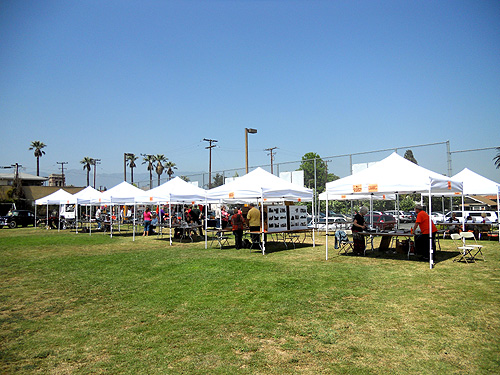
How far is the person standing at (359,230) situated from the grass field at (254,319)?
1827 millimetres

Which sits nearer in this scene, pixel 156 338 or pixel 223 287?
pixel 156 338

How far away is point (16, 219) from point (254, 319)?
34208 mm

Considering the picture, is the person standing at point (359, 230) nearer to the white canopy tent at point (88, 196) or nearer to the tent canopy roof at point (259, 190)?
the tent canopy roof at point (259, 190)

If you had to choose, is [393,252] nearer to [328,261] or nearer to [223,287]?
[328,261]

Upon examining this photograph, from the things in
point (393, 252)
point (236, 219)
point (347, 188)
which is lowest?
point (393, 252)

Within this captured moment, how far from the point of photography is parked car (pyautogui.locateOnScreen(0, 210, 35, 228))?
31.8m

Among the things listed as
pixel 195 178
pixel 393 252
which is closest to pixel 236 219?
pixel 393 252

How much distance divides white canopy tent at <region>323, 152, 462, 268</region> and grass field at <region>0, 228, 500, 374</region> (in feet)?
6.95

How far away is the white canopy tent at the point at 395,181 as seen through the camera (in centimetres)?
992

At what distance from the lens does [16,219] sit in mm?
32750

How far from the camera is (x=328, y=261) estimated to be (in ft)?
35.8

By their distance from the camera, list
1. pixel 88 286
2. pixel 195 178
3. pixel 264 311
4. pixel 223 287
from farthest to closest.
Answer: pixel 195 178 → pixel 88 286 → pixel 223 287 → pixel 264 311

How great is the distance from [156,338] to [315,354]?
206 cm

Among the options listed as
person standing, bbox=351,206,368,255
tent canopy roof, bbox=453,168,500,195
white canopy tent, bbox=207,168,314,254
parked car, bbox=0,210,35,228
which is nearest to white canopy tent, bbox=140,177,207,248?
white canopy tent, bbox=207,168,314,254
